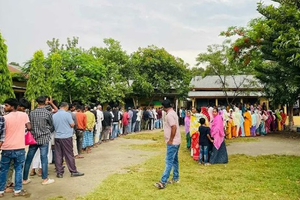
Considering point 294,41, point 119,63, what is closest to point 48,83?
point 119,63

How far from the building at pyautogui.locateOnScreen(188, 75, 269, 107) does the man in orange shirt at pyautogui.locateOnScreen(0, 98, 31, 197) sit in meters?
23.2

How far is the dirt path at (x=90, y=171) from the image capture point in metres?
5.63

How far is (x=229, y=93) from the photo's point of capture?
97.0 feet

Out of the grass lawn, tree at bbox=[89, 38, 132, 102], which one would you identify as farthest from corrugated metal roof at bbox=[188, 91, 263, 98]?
the grass lawn

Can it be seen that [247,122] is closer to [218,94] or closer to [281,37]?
[281,37]

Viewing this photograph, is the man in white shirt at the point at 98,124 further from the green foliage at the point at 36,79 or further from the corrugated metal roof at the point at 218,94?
the corrugated metal roof at the point at 218,94

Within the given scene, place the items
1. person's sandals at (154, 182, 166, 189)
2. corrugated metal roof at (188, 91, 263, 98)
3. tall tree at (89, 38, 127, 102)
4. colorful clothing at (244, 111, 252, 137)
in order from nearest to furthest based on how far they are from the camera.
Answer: person's sandals at (154, 182, 166, 189) → colorful clothing at (244, 111, 252, 137) → tall tree at (89, 38, 127, 102) → corrugated metal roof at (188, 91, 263, 98)

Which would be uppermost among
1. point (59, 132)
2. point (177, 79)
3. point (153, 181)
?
point (177, 79)

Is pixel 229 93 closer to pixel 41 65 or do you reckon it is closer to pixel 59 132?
pixel 41 65

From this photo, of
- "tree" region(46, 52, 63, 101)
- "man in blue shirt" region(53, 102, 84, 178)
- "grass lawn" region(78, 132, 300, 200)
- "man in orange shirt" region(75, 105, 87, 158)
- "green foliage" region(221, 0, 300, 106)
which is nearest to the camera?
"grass lawn" region(78, 132, 300, 200)

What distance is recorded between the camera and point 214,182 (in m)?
6.25

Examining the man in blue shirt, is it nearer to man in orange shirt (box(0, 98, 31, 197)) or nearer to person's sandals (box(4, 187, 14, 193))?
man in orange shirt (box(0, 98, 31, 197))

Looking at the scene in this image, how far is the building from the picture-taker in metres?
27.2

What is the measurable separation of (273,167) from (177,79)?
2116 centimetres
